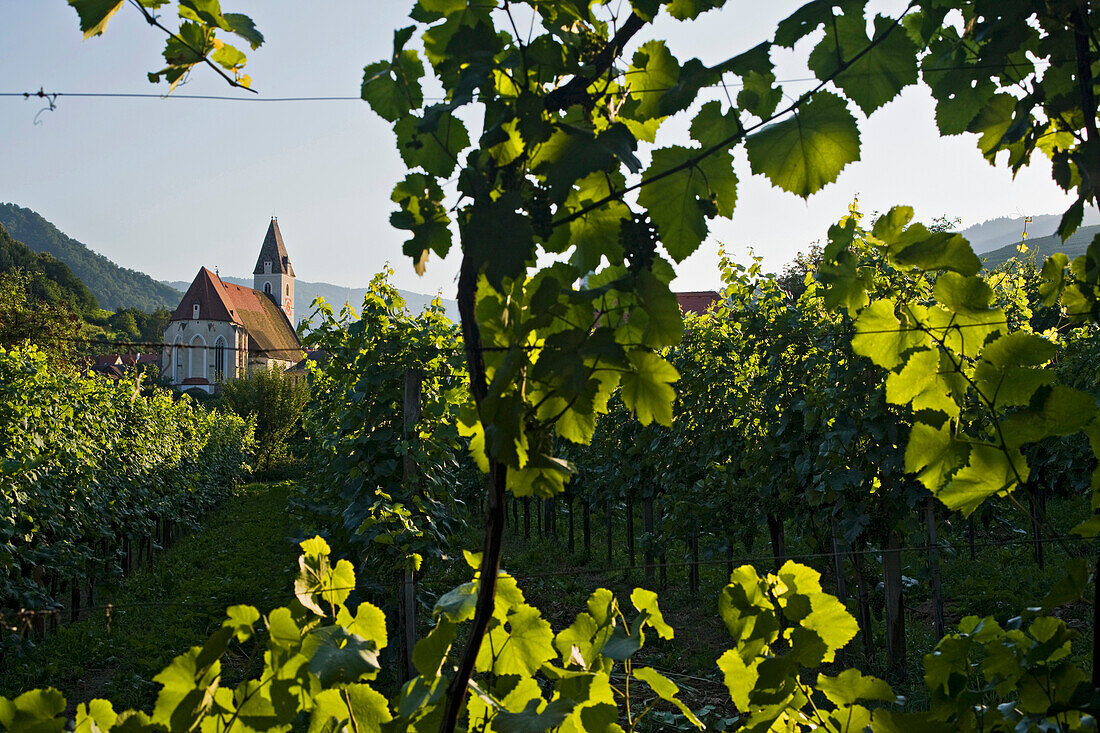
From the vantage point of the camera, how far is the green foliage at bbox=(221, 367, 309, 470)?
38906mm

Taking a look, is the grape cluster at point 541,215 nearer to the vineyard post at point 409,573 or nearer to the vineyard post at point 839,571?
the vineyard post at point 409,573

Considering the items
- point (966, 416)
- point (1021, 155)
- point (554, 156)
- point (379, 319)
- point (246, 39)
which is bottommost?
point (966, 416)

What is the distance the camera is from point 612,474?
444 inches

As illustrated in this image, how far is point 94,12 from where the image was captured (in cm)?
105

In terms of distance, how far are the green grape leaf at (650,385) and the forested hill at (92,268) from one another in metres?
170

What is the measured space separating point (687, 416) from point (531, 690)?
8.38m

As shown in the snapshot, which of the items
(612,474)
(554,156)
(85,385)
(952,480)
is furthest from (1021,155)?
(85,385)

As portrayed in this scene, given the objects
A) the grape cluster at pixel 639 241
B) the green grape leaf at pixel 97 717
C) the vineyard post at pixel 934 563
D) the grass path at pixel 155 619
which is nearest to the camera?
the grape cluster at pixel 639 241

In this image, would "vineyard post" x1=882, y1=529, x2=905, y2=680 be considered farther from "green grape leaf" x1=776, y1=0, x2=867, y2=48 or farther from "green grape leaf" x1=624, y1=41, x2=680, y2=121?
"green grape leaf" x1=624, y1=41, x2=680, y2=121

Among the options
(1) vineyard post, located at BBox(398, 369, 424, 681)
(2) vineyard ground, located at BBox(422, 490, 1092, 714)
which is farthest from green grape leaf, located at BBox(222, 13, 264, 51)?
(1) vineyard post, located at BBox(398, 369, 424, 681)

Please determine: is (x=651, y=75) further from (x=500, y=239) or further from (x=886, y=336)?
(x=886, y=336)

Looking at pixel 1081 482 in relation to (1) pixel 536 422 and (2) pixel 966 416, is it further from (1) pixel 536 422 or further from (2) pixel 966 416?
(1) pixel 536 422

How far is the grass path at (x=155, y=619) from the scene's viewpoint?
696 centimetres

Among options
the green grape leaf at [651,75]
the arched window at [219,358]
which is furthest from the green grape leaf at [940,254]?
the arched window at [219,358]
